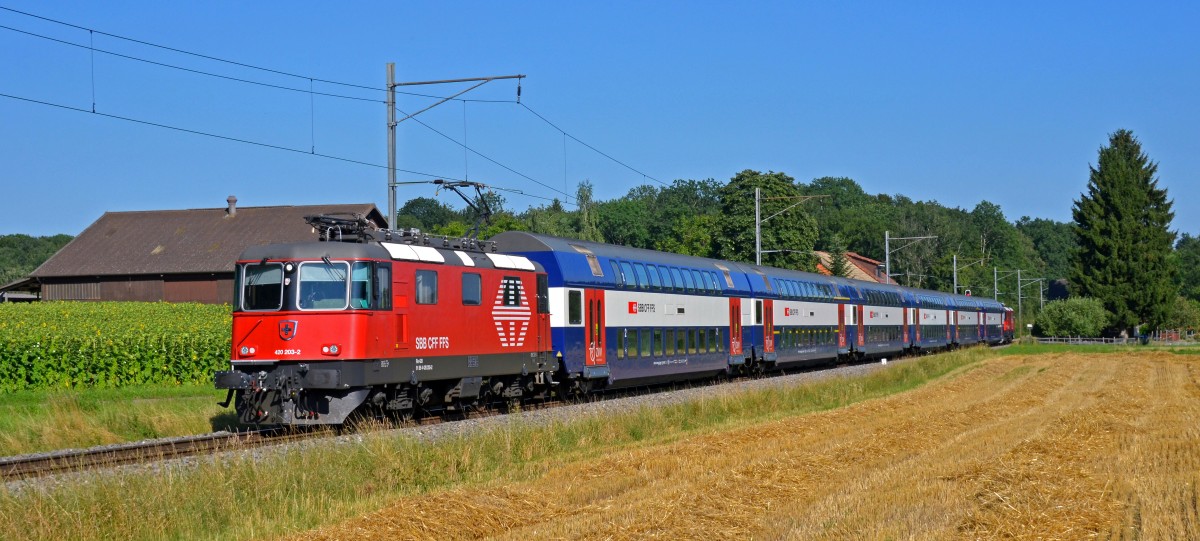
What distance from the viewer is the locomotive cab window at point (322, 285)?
2111 centimetres

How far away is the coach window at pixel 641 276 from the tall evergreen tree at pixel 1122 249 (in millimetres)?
80925

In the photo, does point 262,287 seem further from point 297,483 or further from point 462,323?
point 297,483

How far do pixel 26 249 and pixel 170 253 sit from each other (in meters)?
110

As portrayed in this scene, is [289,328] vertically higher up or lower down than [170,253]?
lower down

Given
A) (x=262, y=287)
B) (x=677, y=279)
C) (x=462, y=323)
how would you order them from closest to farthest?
(x=262, y=287) < (x=462, y=323) < (x=677, y=279)

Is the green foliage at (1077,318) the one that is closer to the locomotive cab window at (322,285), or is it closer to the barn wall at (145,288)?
the barn wall at (145,288)

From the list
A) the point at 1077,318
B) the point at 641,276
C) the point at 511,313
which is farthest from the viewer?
the point at 1077,318

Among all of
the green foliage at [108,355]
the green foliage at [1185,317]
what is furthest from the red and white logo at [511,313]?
the green foliage at [1185,317]

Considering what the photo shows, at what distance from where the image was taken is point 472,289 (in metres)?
24.5

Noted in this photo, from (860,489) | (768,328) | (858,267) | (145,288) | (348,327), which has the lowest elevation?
(860,489)

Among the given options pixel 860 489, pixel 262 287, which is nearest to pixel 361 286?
pixel 262 287

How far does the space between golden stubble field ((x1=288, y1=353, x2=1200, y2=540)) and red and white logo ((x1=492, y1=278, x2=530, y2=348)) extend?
6327 millimetres

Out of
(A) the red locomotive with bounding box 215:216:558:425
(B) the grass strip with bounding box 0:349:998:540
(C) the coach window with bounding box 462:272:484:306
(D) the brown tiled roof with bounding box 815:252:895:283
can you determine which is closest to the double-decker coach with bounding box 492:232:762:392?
(C) the coach window with bounding box 462:272:484:306

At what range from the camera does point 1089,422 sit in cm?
2191
